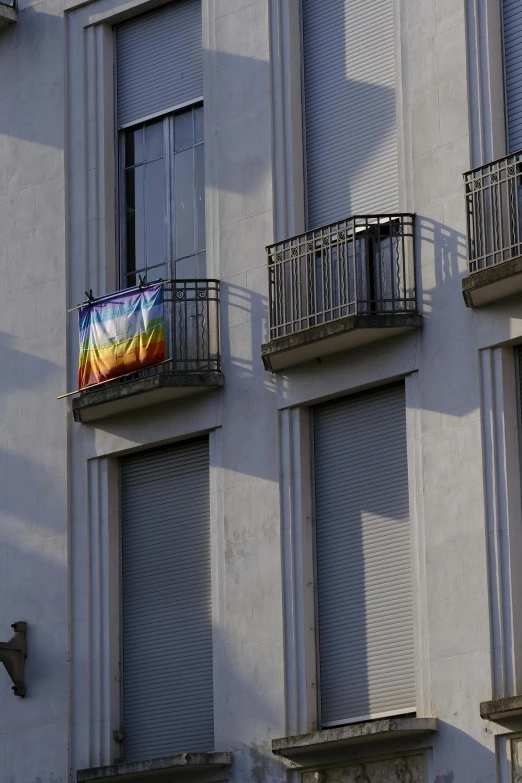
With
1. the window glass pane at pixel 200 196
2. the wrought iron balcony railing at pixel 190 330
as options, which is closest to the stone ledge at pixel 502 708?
the wrought iron balcony railing at pixel 190 330

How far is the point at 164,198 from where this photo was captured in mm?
23688

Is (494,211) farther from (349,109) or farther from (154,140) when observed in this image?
(154,140)

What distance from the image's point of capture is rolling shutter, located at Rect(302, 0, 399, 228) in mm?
21656

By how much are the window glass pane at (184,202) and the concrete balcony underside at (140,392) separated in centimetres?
180

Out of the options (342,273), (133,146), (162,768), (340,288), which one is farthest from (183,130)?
(162,768)

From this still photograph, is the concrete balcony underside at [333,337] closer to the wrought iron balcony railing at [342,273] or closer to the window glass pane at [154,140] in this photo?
the wrought iron balcony railing at [342,273]

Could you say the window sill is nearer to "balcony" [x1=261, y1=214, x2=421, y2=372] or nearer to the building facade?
the building facade

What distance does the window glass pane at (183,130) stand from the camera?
927 inches

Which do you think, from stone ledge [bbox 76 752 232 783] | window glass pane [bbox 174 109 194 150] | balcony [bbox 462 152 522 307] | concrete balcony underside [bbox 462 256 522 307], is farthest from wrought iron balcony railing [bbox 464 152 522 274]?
stone ledge [bbox 76 752 232 783]

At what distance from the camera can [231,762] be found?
68.9 ft

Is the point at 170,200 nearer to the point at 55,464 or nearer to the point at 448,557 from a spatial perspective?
the point at 55,464

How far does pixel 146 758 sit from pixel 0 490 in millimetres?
3869

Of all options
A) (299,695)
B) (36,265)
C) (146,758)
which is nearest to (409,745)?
(299,695)

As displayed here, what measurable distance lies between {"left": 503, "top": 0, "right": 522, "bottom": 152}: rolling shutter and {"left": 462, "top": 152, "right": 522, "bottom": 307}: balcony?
1.65 ft
